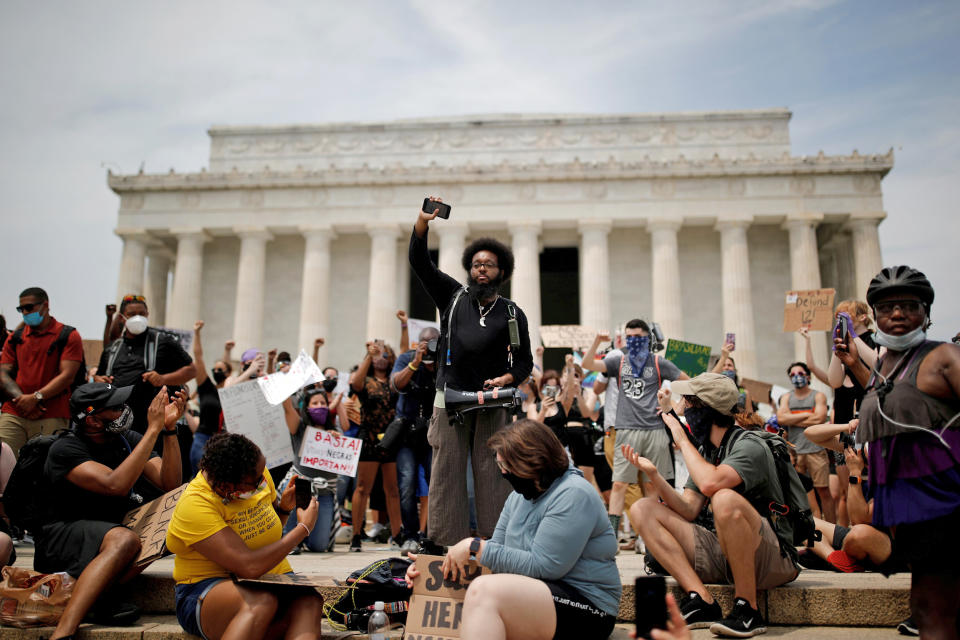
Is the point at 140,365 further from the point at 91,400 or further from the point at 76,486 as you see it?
the point at 76,486

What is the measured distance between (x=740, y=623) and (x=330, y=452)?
16.5 feet

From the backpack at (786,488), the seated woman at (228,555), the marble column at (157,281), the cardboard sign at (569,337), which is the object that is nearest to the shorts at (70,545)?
the seated woman at (228,555)

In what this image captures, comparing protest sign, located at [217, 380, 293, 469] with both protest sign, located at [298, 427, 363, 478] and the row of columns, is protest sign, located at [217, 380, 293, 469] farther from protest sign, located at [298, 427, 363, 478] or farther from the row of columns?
the row of columns

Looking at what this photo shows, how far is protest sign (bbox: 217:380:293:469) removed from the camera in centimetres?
809

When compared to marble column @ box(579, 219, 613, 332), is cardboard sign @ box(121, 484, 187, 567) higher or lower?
lower

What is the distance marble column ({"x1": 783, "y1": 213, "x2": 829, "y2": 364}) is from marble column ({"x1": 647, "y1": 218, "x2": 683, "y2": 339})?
504cm

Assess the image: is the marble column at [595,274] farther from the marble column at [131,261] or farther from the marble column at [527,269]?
the marble column at [131,261]

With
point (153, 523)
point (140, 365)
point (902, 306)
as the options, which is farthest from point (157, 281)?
point (902, 306)

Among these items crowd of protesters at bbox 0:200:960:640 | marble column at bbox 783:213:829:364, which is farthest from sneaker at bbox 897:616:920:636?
marble column at bbox 783:213:829:364

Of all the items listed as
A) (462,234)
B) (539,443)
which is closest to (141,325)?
(539,443)

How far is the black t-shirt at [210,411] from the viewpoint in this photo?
872 centimetres

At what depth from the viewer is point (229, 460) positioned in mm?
4078

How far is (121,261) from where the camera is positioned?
3384 cm

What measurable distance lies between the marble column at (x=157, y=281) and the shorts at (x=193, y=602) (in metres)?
33.9
